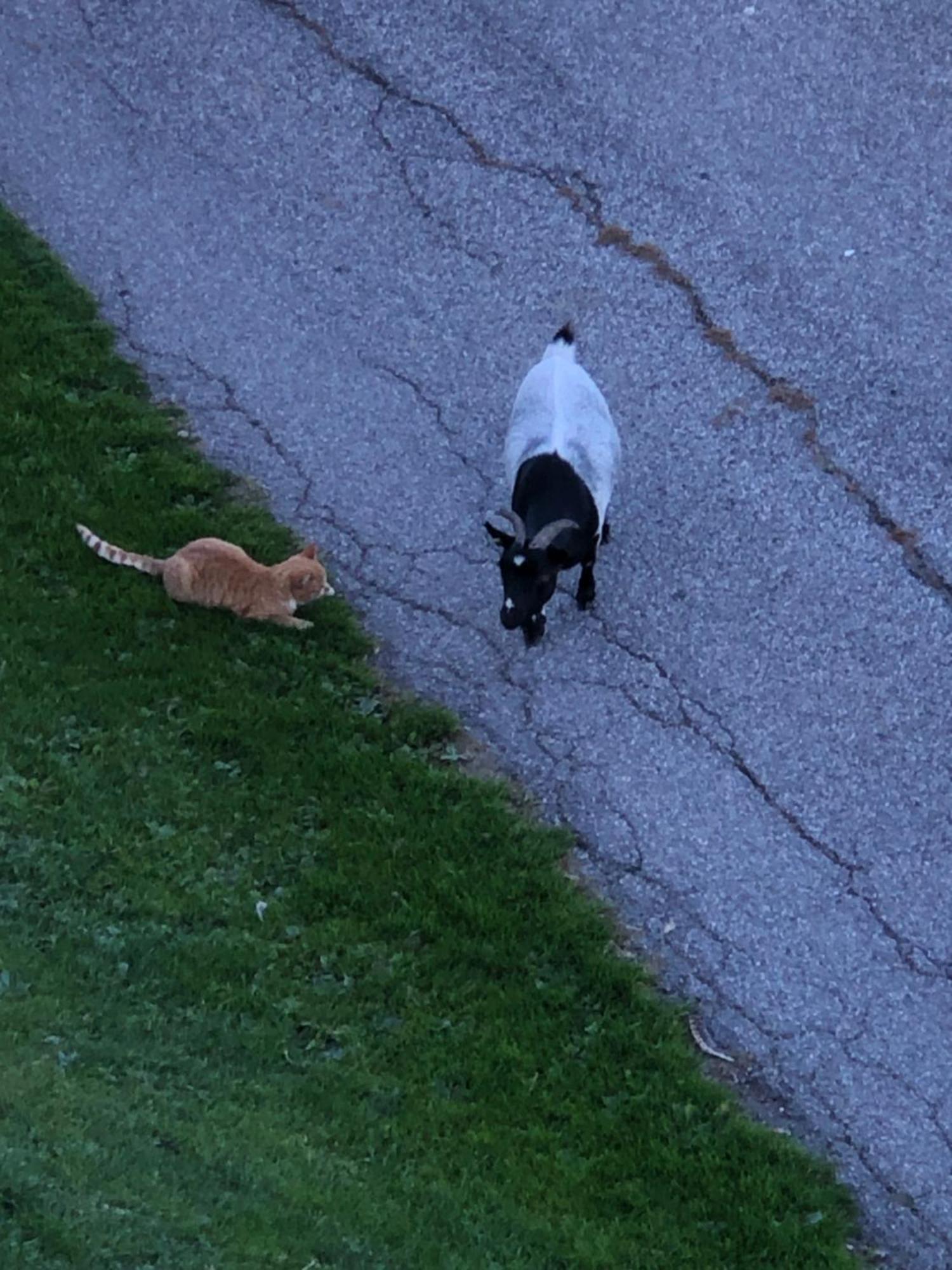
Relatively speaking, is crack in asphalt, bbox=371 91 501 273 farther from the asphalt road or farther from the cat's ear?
the cat's ear

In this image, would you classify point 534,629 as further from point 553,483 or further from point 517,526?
point 553,483

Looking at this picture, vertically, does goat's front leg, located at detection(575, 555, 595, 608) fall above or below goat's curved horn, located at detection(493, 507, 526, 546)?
below

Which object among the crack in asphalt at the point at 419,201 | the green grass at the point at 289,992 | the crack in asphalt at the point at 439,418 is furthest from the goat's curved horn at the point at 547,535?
the crack in asphalt at the point at 419,201

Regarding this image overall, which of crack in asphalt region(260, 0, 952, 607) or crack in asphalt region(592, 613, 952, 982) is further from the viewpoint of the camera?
crack in asphalt region(260, 0, 952, 607)

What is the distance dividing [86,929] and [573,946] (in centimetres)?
185

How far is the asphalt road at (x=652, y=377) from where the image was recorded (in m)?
6.92

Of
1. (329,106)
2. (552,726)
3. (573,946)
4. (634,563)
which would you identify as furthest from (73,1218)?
(329,106)

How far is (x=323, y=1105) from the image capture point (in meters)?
6.06

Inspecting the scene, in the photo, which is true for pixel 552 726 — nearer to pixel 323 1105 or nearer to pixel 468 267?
pixel 323 1105

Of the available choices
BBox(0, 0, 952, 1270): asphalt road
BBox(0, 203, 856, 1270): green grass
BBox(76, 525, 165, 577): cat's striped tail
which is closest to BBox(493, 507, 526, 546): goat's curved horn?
BBox(0, 0, 952, 1270): asphalt road

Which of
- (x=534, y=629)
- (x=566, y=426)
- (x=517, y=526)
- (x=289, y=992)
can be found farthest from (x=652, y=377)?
(x=289, y=992)

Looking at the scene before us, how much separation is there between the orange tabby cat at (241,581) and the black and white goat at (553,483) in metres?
0.90

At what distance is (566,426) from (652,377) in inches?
51.3

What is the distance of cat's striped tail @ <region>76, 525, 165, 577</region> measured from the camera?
8.09 meters
